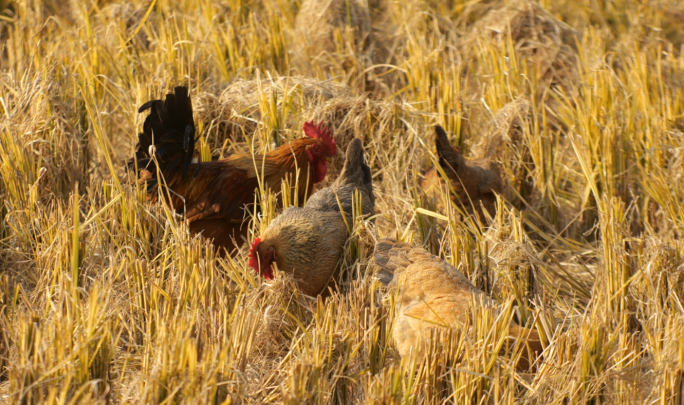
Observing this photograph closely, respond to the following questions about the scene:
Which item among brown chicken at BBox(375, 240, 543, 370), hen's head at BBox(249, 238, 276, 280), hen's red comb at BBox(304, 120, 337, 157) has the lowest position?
brown chicken at BBox(375, 240, 543, 370)

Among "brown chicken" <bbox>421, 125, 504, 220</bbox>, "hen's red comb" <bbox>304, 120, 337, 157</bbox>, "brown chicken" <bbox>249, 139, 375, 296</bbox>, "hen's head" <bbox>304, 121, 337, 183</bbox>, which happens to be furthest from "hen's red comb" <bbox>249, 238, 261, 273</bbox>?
"brown chicken" <bbox>421, 125, 504, 220</bbox>

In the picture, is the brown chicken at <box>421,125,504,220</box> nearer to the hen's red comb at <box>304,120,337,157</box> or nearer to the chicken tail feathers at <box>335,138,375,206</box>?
the chicken tail feathers at <box>335,138,375,206</box>

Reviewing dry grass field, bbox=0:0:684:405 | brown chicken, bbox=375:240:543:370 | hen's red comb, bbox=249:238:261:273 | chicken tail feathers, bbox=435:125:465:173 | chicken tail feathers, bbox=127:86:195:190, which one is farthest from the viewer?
chicken tail feathers, bbox=435:125:465:173

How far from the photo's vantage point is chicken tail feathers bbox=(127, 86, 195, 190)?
133 inches

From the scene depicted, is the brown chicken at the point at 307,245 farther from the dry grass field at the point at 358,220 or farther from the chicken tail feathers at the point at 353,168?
the chicken tail feathers at the point at 353,168

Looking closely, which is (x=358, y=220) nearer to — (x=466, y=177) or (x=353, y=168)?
(x=353, y=168)

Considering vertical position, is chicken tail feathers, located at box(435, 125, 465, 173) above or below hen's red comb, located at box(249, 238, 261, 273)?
above

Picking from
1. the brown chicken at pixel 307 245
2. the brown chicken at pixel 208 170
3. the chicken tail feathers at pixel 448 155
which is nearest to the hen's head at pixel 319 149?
the brown chicken at pixel 208 170

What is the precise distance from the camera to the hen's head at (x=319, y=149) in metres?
3.70

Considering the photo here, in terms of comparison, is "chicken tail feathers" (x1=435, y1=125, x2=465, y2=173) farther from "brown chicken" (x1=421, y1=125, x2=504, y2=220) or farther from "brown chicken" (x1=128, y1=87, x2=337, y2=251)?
"brown chicken" (x1=128, y1=87, x2=337, y2=251)

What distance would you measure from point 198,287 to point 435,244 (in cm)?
142

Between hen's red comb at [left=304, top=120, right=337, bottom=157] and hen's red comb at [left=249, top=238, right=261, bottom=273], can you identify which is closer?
hen's red comb at [left=249, top=238, right=261, bottom=273]

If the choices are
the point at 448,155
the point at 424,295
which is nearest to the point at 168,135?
the point at 448,155

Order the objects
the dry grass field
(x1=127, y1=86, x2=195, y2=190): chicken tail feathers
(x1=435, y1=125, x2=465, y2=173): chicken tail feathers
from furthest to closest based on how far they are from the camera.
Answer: (x1=435, y1=125, x2=465, y2=173): chicken tail feathers, (x1=127, y1=86, x2=195, y2=190): chicken tail feathers, the dry grass field
